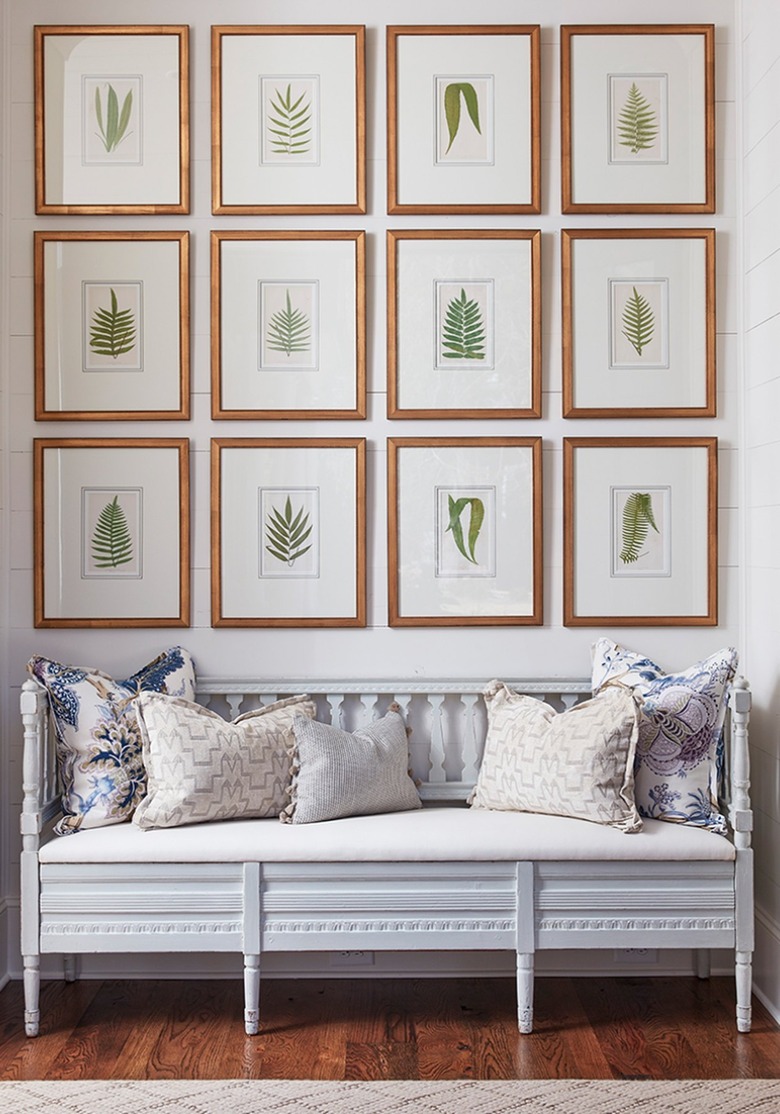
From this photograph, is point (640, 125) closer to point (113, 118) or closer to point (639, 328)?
point (639, 328)

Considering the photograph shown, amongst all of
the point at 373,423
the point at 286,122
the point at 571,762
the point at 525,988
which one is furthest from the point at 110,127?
the point at 525,988

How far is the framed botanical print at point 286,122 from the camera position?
284cm

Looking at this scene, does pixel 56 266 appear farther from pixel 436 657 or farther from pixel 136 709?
pixel 436 657

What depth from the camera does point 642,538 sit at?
288 centimetres

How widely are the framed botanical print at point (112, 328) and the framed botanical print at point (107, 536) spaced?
0.39 feet

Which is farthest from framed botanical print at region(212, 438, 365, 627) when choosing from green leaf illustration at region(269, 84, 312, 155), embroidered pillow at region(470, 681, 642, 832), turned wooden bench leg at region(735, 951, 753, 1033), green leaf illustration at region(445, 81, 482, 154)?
turned wooden bench leg at region(735, 951, 753, 1033)

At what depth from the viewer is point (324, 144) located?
286 centimetres

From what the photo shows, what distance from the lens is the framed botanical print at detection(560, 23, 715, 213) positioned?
9.36 ft

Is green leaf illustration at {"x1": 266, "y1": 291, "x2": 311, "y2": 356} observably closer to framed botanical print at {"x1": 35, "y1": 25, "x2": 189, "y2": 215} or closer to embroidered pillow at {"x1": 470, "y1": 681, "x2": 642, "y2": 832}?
framed botanical print at {"x1": 35, "y1": 25, "x2": 189, "y2": 215}

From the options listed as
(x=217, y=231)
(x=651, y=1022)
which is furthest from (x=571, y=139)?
(x=651, y=1022)

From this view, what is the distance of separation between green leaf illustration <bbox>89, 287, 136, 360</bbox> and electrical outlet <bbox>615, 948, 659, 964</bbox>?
83.3 inches

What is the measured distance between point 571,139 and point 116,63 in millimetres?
1253

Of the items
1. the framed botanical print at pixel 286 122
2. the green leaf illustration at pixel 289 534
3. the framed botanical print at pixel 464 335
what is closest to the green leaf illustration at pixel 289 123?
the framed botanical print at pixel 286 122

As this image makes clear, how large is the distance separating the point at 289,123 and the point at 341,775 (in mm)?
1744
